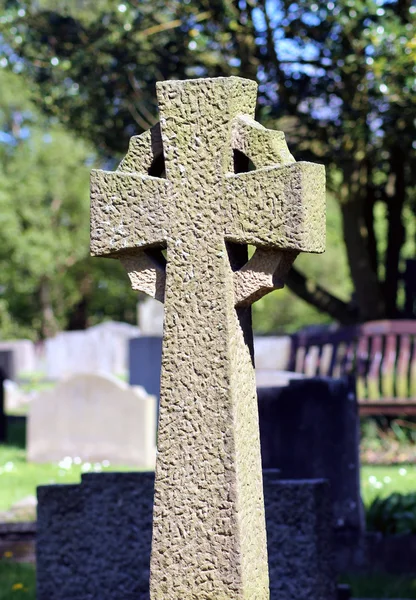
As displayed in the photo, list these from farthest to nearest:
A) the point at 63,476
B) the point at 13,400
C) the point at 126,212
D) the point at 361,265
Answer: the point at 13,400 → the point at 361,265 → the point at 63,476 → the point at 126,212

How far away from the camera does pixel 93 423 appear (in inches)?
444

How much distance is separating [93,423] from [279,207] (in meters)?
8.42

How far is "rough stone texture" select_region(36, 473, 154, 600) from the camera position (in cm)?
479

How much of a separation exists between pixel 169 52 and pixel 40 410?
14.6 feet

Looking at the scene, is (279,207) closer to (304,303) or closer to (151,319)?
(151,319)

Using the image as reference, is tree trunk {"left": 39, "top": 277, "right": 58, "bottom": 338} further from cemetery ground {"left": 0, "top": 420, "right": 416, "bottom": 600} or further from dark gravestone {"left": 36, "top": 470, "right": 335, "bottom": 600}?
dark gravestone {"left": 36, "top": 470, "right": 335, "bottom": 600}

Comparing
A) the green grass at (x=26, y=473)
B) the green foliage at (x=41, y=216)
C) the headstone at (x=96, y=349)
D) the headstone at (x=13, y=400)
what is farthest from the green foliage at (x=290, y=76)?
the green foliage at (x=41, y=216)

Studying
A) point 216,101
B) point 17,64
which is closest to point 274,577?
point 216,101

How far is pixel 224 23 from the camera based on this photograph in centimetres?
993

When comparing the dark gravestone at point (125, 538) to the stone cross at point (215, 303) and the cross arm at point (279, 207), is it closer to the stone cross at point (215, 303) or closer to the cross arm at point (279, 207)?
the stone cross at point (215, 303)

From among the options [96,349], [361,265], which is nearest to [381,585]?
[361,265]

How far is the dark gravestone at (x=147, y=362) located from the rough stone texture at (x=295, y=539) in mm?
9945

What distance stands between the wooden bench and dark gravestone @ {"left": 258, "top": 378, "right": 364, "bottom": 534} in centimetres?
455

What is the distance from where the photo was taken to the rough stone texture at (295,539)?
15.2 ft
